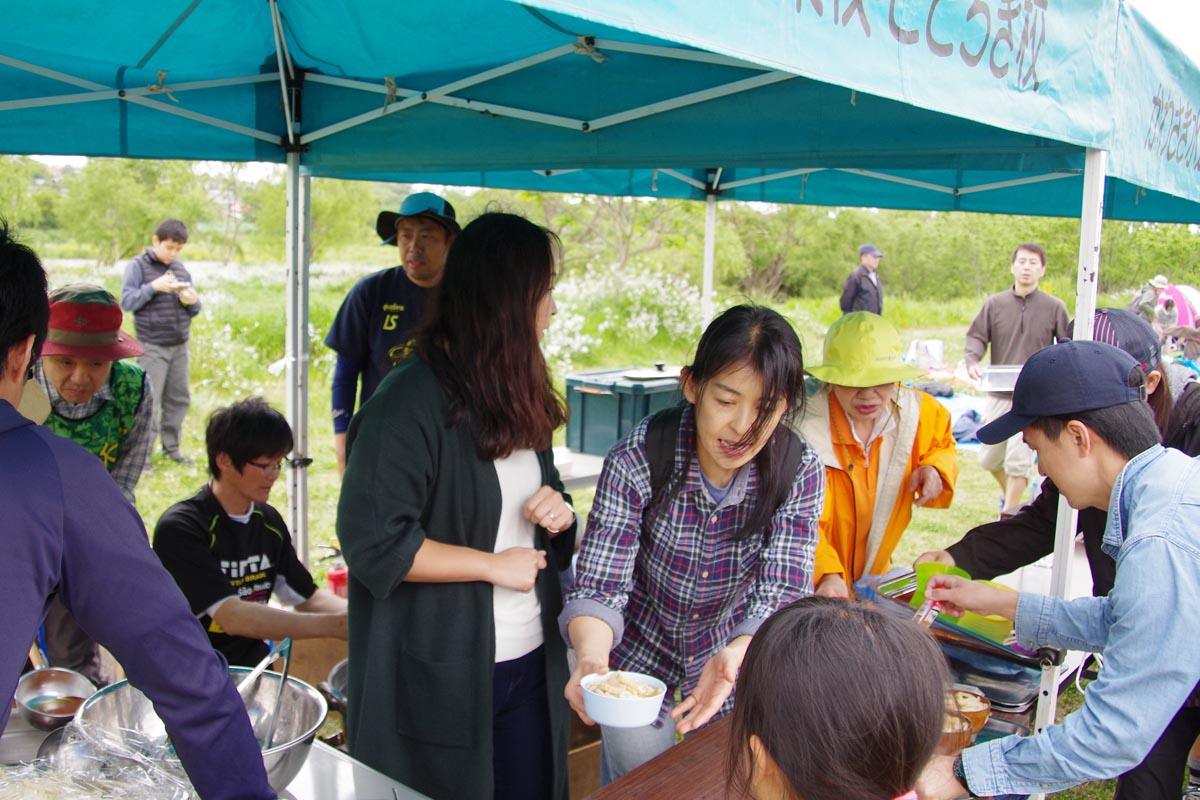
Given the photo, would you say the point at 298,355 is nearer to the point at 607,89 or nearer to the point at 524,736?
the point at 607,89

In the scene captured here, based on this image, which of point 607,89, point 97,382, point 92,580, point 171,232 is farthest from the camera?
point 171,232

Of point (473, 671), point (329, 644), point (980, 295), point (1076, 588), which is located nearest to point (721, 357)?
point (473, 671)

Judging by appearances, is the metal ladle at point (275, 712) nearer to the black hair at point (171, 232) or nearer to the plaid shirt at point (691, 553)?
the plaid shirt at point (691, 553)

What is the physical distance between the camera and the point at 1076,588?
321cm

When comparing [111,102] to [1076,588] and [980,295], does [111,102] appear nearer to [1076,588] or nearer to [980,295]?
[1076,588]

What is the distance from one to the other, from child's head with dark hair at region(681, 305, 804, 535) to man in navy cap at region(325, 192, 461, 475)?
1862 millimetres

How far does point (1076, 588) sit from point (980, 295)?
15930 mm

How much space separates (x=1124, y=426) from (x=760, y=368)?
0.61 meters

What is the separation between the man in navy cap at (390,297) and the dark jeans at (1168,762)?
99.0 inches

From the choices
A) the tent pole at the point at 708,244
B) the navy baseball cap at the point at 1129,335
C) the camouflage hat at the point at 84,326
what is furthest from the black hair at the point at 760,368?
the tent pole at the point at 708,244

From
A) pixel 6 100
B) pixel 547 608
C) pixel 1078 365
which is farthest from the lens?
pixel 6 100

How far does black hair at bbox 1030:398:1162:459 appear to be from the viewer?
1556 millimetres

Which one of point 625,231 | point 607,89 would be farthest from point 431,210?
point 625,231

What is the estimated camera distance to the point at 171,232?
247 inches
